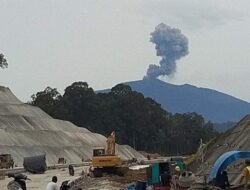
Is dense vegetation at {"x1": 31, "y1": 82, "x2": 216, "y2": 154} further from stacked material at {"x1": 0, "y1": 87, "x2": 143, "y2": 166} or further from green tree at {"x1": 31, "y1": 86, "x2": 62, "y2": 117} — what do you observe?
stacked material at {"x1": 0, "y1": 87, "x2": 143, "y2": 166}

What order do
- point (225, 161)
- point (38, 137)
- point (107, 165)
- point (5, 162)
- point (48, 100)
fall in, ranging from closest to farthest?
1. point (225, 161)
2. point (107, 165)
3. point (5, 162)
4. point (38, 137)
5. point (48, 100)

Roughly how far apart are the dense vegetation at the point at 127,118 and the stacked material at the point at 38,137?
630 inches

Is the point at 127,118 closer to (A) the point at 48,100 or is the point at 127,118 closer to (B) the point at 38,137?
(A) the point at 48,100

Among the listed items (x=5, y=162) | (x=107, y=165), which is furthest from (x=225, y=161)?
(x=5, y=162)

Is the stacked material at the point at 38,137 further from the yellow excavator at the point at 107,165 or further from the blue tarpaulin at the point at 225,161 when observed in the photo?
the blue tarpaulin at the point at 225,161

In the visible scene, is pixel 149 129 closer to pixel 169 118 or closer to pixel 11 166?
pixel 169 118

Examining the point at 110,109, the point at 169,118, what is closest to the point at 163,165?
the point at 110,109

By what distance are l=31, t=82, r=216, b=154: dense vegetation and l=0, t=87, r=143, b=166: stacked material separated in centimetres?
1601

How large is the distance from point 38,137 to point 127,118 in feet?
138

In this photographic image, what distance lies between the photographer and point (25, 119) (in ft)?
364

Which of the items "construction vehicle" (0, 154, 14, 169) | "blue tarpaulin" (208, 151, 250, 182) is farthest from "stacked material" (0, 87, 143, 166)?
"blue tarpaulin" (208, 151, 250, 182)

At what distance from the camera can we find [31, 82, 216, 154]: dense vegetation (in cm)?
13800

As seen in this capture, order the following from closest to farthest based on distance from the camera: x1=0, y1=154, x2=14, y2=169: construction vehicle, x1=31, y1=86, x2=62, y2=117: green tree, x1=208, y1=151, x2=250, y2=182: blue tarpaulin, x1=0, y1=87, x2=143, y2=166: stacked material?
1. x1=208, y1=151, x2=250, y2=182: blue tarpaulin
2. x1=0, y1=154, x2=14, y2=169: construction vehicle
3. x1=0, y1=87, x2=143, y2=166: stacked material
4. x1=31, y1=86, x2=62, y2=117: green tree

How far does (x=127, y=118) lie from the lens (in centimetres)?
14238
